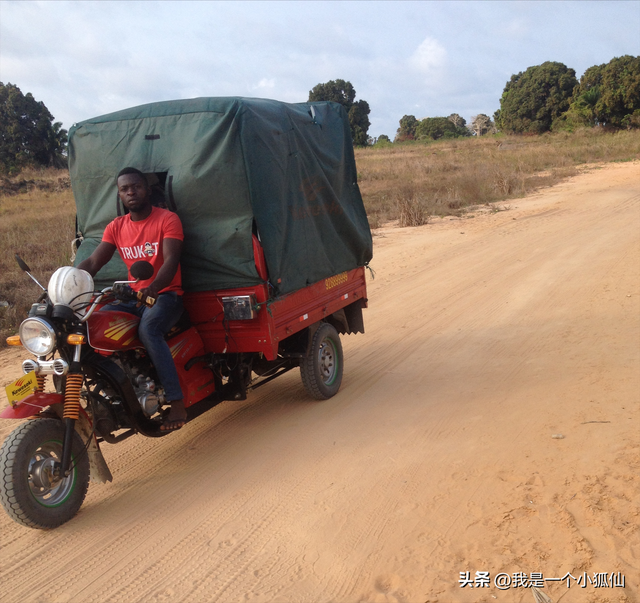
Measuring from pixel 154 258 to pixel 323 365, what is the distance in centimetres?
205

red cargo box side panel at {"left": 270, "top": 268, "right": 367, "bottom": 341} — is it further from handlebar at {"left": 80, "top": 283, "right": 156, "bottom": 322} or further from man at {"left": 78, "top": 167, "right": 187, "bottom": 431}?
handlebar at {"left": 80, "top": 283, "right": 156, "bottom": 322}

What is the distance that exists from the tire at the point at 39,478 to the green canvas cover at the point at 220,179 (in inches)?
59.7

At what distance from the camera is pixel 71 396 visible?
373cm

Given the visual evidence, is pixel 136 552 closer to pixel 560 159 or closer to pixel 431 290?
pixel 431 290

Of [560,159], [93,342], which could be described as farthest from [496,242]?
[560,159]

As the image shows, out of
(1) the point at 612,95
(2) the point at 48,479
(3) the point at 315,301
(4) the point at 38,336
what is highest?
(1) the point at 612,95

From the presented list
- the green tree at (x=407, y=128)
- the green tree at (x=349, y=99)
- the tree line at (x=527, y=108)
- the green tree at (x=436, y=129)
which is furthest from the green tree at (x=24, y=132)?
the green tree at (x=407, y=128)

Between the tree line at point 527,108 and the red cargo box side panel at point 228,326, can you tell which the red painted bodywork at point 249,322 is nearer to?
the red cargo box side panel at point 228,326

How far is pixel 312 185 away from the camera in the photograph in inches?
215

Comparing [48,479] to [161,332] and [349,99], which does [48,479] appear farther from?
[349,99]

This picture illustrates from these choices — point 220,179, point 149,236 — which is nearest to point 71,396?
point 149,236

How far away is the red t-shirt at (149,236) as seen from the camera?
4438 mm

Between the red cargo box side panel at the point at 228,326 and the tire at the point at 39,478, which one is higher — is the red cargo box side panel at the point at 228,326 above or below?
above

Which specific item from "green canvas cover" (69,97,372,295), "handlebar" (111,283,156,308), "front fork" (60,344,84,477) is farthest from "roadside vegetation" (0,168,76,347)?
"handlebar" (111,283,156,308)
